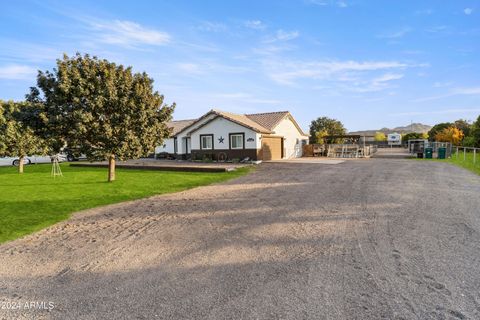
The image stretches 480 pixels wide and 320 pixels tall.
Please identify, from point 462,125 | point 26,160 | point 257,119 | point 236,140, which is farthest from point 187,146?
point 462,125

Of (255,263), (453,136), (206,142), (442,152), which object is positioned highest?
(453,136)

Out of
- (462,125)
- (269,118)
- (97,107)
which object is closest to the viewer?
(97,107)

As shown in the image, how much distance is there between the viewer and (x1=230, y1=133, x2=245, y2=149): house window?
26.2m

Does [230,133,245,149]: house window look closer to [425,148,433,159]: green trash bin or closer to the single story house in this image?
the single story house

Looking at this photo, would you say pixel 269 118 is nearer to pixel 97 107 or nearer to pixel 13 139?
pixel 97 107

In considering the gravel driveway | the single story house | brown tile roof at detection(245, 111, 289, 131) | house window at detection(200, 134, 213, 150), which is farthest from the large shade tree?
brown tile roof at detection(245, 111, 289, 131)

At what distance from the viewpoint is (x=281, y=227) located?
619 centimetres

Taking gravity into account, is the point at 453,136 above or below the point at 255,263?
above

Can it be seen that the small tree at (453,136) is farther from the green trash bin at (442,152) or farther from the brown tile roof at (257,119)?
the brown tile roof at (257,119)

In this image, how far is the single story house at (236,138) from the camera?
85.3 ft

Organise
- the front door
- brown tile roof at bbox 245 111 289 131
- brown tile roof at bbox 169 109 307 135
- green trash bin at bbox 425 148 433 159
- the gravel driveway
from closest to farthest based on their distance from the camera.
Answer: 1. the gravel driveway
2. brown tile roof at bbox 169 109 307 135
3. green trash bin at bbox 425 148 433 159
4. brown tile roof at bbox 245 111 289 131
5. the front door

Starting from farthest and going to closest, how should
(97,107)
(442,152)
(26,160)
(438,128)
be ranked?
(438,128) < (26,160) < (442,152) < (97,107)

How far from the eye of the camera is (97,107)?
12148 mm

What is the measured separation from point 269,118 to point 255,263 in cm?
2668
